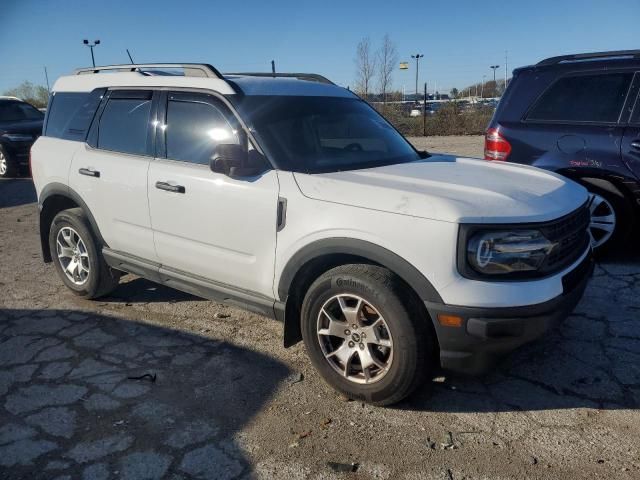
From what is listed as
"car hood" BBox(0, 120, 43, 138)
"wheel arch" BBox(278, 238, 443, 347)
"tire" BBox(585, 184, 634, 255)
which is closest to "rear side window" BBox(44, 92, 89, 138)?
"wheel arch" BBox(278, 238, 443, 347)

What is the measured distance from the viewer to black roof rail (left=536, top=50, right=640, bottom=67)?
16.8ft

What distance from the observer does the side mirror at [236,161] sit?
3.25 metres

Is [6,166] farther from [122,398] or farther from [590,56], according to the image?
[590,56]

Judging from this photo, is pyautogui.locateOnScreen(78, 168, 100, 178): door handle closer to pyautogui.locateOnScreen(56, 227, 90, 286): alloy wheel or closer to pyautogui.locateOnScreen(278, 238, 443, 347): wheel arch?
pyautogui.locateOnScreen(56, 227, 90, 286): alloy wheel

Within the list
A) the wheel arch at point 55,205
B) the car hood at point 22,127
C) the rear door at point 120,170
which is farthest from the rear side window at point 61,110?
the car hood at point 22,127

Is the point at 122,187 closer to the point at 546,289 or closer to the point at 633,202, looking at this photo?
the point at 546,289

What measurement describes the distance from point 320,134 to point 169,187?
1.10 meters

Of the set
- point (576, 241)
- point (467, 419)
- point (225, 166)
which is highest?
point (225, 166)

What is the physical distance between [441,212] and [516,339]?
726mm

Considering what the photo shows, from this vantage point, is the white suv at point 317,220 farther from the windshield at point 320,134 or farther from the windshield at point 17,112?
the windshield at point 17,112

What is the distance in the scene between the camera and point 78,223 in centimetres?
454

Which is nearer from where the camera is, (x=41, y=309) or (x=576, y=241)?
(x=576, y=241)

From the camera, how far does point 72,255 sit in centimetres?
483

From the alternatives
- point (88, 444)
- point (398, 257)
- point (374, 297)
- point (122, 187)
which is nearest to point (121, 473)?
point (88, 444)
